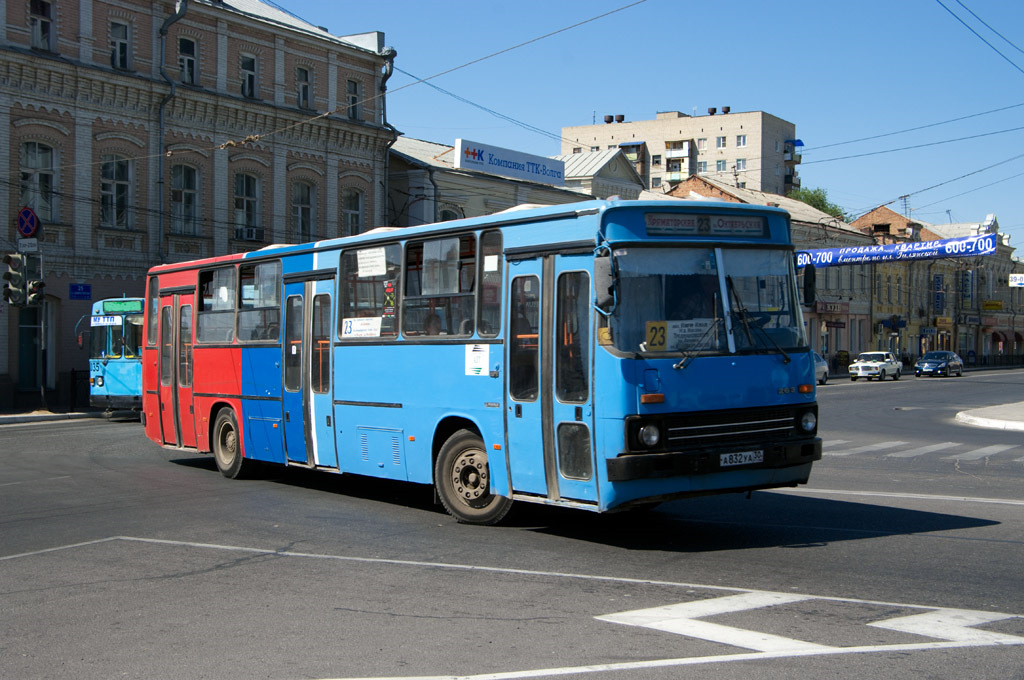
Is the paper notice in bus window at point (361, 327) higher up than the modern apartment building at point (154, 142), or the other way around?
the modern apartment building at point (154, 142)

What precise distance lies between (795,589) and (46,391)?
2927 centimetres

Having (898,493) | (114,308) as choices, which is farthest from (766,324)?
(114,308)

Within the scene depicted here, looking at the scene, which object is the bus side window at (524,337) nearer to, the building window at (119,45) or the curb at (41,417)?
the curb at (41,417)

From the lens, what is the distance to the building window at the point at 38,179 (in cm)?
3141

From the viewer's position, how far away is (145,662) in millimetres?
6012

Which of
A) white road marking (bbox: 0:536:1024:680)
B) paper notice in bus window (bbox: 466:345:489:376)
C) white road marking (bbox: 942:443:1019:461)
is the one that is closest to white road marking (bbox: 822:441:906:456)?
white road marking (bbox: 942:443:1019:461)

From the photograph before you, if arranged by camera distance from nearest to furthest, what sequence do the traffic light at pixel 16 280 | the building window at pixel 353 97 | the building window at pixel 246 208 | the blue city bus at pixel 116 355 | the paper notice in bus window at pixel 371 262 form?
the paper notice in bus window at pixel 371 262 < the traffic light at pixel 16 280 < the blue city bus at pixel 116 355 < the building window at pixel 246 208 < the building window at pixel 353 97

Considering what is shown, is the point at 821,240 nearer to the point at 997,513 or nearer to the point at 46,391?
the point at 46,391

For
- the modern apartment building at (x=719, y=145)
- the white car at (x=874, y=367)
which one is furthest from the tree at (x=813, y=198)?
the white car at (x=874, y=367)

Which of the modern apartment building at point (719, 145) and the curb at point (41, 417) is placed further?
the modern apartment building at point (719, 145)

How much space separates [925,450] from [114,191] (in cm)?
2537

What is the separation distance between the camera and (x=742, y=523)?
10.7 meters

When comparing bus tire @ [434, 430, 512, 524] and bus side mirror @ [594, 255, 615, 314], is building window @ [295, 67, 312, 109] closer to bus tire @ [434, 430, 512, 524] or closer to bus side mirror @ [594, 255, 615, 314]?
bus tire @ [434, 430, 512, 524]

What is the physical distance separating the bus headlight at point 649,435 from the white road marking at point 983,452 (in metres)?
11.0
